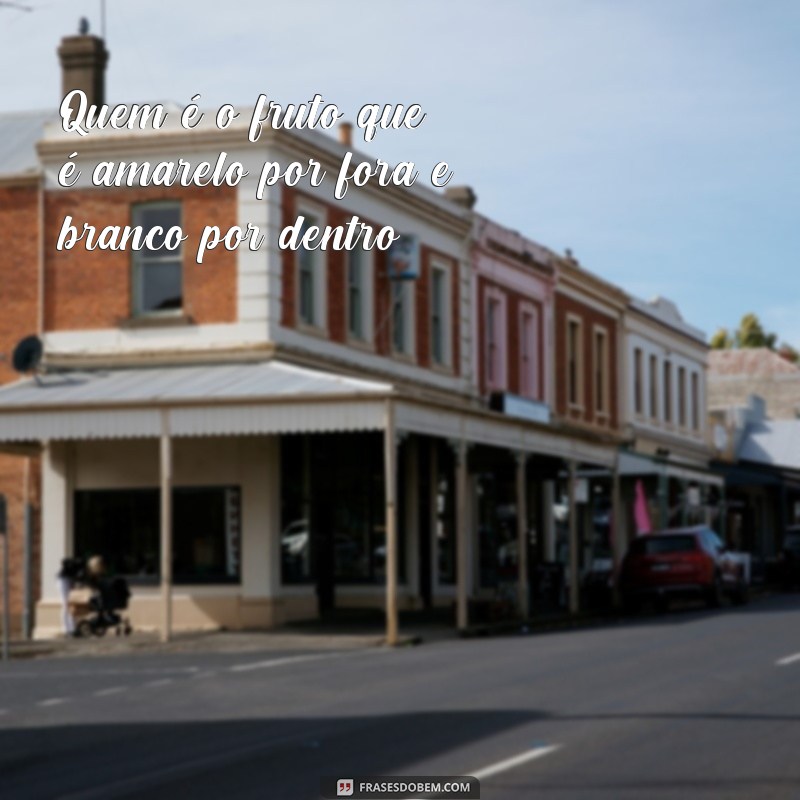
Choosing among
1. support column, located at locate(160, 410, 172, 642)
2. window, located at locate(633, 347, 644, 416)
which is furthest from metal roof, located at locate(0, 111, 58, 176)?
window, located at locate(633, 347, 644, 416)

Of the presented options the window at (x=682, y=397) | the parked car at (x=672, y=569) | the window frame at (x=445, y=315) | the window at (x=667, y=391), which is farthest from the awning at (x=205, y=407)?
the window at (x=682, y=397)

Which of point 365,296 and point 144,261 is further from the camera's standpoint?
point 365,296

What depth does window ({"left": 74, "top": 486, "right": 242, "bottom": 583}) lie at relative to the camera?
3005 cm

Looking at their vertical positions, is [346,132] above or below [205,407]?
above

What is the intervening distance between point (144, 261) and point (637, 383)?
23.2 metres

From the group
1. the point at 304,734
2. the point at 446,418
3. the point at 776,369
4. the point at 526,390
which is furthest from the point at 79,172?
the point at 776,369

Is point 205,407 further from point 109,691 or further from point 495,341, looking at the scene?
point 495,341

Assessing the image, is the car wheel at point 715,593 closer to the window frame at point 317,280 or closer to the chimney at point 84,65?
the window frame at point 317,280

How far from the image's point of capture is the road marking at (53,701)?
17906 millimetres

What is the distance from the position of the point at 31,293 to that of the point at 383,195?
22.0 feet

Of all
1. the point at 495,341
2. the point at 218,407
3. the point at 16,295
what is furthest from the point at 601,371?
the point at 218,407

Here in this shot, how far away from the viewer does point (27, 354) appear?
30.0 meters

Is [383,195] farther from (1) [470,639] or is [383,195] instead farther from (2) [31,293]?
(1) [470,639]

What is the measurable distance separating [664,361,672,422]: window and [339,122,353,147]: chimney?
2035 centimetres
